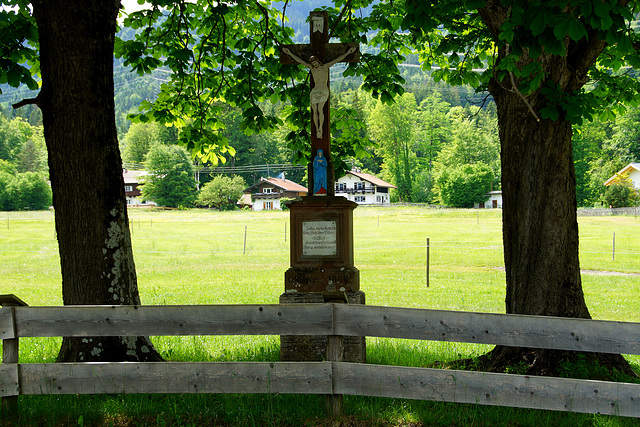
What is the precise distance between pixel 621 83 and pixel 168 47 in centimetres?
676

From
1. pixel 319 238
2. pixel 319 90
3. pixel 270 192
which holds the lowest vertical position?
pixel 319 238

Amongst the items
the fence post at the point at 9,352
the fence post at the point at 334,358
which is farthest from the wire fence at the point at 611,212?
the fence post at the point at 9,352

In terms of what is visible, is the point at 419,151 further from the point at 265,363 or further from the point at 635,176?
the point at 265,363

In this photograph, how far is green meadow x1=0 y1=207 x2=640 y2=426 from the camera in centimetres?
404

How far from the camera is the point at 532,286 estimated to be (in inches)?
208

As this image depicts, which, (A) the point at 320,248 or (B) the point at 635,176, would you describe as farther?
(B) the point at 635,176

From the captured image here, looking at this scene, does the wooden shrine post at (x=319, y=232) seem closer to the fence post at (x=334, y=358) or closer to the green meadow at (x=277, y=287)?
the green meadow at (x=277, y=287)

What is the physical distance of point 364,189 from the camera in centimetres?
7800

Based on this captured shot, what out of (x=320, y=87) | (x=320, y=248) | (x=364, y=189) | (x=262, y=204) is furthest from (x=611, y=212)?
(x=320, y=248)

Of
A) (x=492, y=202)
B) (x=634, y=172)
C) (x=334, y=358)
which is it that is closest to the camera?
(x=334, y=358)

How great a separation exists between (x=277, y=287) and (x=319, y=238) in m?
9.83

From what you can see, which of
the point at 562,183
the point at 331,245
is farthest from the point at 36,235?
the point at 562,183

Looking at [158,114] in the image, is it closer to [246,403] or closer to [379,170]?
[246,403]

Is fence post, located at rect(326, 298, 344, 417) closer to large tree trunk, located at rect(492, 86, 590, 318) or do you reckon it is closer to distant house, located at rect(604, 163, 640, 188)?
large tree trunk, located at rect(492, 86, 590, 318)
